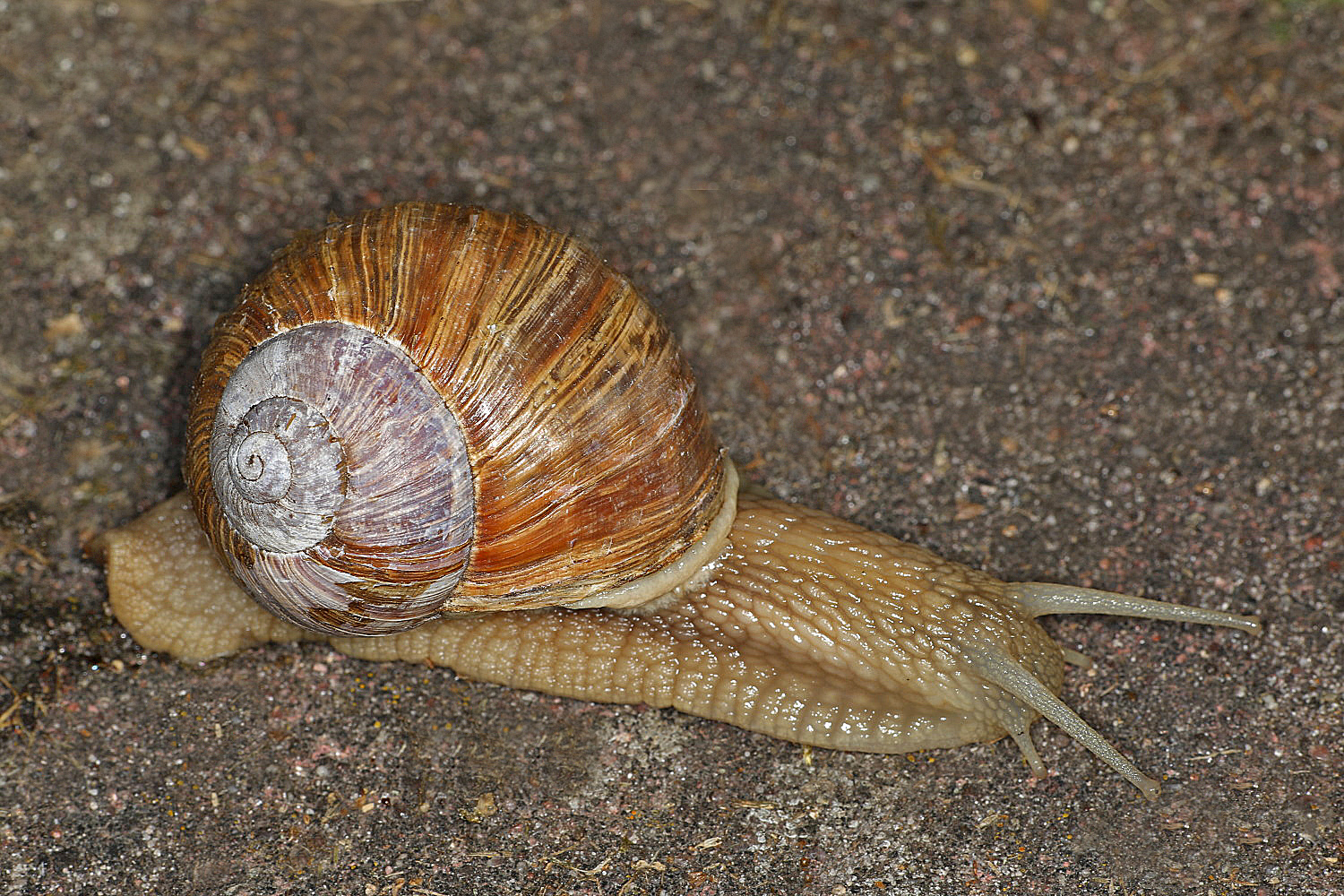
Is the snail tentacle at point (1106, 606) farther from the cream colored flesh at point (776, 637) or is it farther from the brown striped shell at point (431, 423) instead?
the brown striped shell at point (431, 423)

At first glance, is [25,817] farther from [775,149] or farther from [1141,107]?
[1141,107]

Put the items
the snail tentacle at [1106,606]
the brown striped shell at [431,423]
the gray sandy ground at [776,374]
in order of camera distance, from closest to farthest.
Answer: the brown striped shell at [431,423]
the gray sandy ground at [776,374]
the snail tentacle at [1106,606]

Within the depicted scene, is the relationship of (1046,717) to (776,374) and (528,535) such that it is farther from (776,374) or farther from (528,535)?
(528,535)

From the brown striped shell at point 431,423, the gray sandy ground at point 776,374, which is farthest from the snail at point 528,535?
the gray sandy ground at point 776,374

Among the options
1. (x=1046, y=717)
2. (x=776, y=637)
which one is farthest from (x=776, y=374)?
(x=1046, y=717)

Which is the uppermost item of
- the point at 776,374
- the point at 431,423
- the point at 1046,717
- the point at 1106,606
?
the point at 431,423

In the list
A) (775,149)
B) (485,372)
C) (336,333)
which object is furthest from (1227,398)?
(336,333)

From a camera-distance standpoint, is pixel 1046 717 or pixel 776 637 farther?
pixel 776 637
